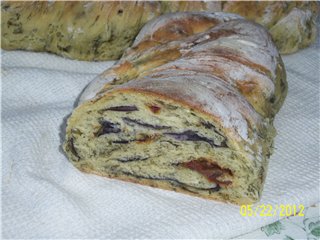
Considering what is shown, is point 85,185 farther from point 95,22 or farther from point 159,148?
point 95,22

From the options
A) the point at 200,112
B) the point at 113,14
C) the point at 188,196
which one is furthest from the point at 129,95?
the point at 113,14

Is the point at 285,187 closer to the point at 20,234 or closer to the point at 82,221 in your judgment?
the point at 82,221

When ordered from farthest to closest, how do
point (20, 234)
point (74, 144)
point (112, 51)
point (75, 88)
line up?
1. point (112, 51)
2. point (75, 88)
3. point (74, 144)
4. point (20, 234)

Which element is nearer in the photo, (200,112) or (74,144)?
(200,112)
